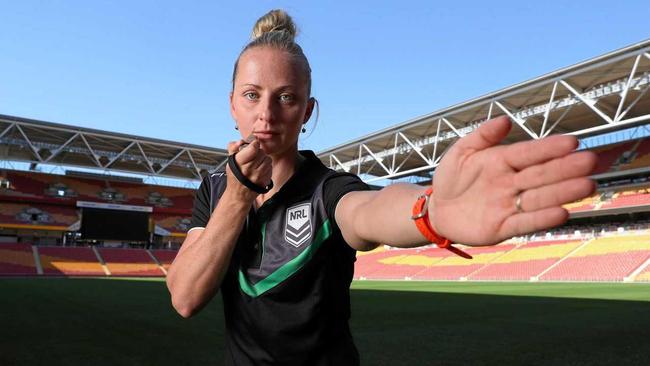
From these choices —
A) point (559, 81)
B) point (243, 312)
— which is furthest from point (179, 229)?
point (243, 312)

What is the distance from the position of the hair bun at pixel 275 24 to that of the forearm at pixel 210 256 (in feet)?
2.43

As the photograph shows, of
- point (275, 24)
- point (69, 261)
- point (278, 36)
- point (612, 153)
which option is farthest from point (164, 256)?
point (278, 36)

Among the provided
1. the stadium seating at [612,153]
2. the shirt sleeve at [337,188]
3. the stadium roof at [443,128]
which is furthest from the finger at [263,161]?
the stadium seating at [612,153]

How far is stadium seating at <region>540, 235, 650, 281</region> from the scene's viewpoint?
2361cm

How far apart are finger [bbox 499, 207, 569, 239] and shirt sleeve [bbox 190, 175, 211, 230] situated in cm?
115

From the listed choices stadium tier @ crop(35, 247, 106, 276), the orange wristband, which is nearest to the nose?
the orange wristband

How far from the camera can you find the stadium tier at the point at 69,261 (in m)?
32.8

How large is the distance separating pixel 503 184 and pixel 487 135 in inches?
4.8

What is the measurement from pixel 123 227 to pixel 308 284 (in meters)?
41.2

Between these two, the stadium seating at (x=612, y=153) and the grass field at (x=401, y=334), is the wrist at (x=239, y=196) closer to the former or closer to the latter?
the grass field at (x=401, y=334)

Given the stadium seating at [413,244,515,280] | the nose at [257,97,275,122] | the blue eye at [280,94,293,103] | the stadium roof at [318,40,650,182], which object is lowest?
the stadium seating at [413,244,515,280]

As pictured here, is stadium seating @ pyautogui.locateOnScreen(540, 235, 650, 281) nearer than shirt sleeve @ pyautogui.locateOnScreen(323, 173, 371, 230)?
No

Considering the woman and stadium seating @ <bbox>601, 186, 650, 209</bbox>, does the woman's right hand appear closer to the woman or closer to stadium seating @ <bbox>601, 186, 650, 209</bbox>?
the woman

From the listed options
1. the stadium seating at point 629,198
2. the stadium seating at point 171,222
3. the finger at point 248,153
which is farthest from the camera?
the stadium seating at point 171,222
